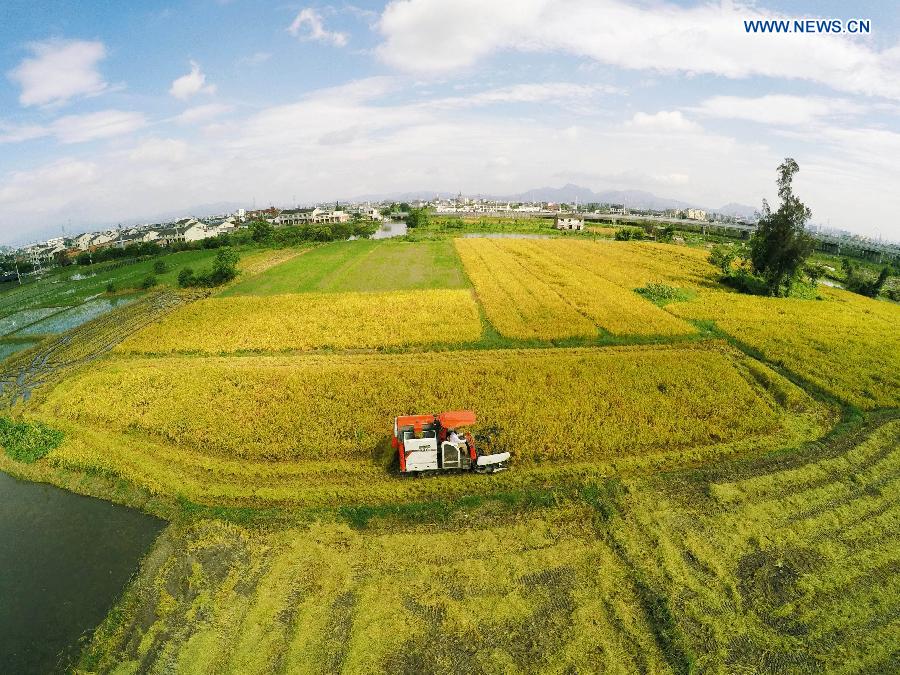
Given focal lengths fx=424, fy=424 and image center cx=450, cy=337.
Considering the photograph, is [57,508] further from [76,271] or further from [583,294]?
[76,271]

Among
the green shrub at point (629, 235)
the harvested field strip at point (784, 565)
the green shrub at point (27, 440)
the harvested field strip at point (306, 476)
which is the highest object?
the green shrub at point (629, 235)

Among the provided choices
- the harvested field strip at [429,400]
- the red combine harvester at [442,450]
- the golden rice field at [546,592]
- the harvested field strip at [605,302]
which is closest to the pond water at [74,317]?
the harvested field strip at [429,400]

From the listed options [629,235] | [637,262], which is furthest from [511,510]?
[629,235]

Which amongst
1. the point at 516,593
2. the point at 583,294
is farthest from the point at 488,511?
the point at 583,294

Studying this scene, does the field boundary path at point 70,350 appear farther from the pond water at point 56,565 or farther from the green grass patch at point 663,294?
the green grass patch at point 663,294

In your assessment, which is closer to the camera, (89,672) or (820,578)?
(89,672)

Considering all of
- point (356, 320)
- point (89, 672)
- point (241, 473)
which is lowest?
point (89, 672)
